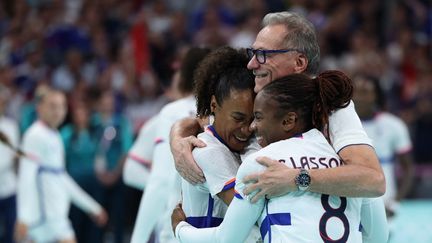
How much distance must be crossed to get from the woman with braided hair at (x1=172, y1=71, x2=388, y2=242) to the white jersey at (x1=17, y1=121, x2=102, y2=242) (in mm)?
4861

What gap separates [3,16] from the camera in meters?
14.2

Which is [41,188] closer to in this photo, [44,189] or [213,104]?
[44,189]

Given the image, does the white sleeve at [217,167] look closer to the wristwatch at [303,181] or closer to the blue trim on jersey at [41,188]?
the wristwatch at [303,181]

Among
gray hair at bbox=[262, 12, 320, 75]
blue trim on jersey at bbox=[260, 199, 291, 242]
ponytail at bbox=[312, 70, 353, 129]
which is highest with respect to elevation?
gray hair at bbox=[262, 12, 320, 75]

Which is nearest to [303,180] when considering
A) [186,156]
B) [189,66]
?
[186,156]

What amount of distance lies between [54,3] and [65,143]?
4031 millimetres

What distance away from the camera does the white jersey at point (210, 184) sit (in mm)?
3906

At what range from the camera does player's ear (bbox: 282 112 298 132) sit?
369 centimetres

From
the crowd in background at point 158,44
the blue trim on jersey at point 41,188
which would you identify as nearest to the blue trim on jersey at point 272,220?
the blue trim on jersey at point 41,188

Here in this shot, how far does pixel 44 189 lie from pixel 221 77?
483 centimetres

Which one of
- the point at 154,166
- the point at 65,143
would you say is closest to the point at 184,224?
the point at 154,166

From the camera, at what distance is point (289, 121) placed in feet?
12.1

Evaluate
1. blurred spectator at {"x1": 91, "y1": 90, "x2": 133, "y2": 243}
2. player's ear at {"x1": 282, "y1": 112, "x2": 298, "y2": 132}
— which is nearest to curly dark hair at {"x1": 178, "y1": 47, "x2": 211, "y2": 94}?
player's ear at {"x1": 282, "y1": 112, "x2": 298, "y2": 132}

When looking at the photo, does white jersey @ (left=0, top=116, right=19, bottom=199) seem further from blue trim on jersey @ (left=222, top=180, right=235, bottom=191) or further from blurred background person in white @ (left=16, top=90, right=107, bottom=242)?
blue trim on jersey @ (left=222, top=180, right=235, bottom=191)
